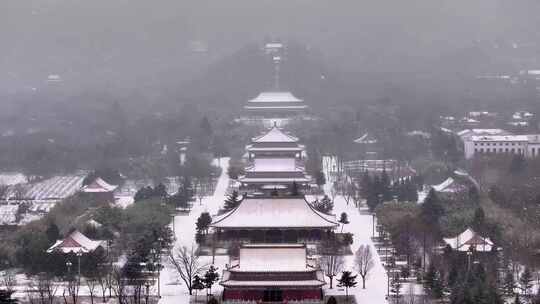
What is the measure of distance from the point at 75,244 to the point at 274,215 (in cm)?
499

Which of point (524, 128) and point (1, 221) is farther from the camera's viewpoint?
point (524, 128)

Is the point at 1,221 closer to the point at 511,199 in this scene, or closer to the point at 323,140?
the point at 511,199

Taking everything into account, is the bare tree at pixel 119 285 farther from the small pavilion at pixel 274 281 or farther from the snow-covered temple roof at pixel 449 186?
the snow-covered temple roof at pixel 449 186

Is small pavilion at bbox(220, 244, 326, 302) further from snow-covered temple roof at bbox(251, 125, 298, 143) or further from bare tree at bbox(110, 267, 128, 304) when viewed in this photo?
snow-covered temple roof at bbox(251, 125, 298, 143)

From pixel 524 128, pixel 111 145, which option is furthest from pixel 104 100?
pixel 524 128

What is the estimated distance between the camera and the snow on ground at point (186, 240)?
27250 millimetres

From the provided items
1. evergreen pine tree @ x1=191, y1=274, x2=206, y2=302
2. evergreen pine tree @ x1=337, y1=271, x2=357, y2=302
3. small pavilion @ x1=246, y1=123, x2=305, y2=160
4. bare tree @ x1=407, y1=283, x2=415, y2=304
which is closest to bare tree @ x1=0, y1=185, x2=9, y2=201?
small pavilion @ x1=246, y1=123, x2=305, y2=160

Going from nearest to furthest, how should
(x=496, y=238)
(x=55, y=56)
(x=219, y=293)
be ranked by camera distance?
(x=219, y=293) < (x=496, y=238) < (x=55, y=56)

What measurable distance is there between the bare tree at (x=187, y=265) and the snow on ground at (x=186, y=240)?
7.3 inches

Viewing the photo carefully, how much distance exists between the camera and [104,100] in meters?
67.4

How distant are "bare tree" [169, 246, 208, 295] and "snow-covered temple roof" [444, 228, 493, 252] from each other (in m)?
5.81

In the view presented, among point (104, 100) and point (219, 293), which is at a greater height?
point (104, 100)

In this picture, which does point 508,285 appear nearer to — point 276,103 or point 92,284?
point 92,284

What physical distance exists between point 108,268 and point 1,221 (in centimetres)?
717
